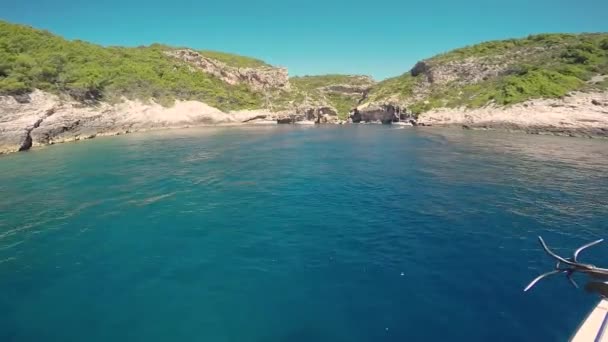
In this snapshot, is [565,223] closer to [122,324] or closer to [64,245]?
[122,324]

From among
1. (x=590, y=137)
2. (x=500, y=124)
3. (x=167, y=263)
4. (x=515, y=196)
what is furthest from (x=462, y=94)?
(x=167, y=263)

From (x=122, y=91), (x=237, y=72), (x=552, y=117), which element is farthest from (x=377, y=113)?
(x=122, y=91)

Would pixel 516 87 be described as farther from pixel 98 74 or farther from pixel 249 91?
pixel 98 74

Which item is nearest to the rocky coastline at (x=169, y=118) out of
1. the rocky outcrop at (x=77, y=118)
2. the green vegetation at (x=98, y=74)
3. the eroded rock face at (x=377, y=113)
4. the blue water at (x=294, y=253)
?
the rocky outcrop at (x=77, y=118)

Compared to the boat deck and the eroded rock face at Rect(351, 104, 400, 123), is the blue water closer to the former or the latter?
the boat deck

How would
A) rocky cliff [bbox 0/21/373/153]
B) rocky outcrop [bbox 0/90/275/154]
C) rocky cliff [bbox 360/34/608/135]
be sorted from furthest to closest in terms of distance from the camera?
1. rocky cliff [bbox 360/34/608/135]
2. rocky cliff [bbox 0/21/373/153]
3. rocky outcrop [bbox 0/90/275/154]

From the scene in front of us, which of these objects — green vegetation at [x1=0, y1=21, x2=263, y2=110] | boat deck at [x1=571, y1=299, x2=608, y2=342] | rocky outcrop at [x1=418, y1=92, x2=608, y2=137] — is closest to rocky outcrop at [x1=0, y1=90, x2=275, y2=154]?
green vegetation at [x1=0, y1=21, x2=263, y2=110]
